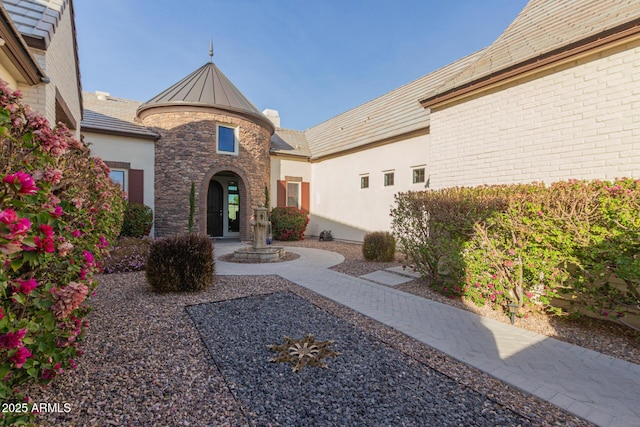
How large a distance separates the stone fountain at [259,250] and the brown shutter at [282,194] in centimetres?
550

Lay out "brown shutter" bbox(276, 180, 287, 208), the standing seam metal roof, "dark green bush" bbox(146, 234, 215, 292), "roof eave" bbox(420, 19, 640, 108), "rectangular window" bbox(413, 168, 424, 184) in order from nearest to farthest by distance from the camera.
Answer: "roof eave" bbox(420, 19, 640, 108), "dark green bush" bbox(146, 234, 215, 292), "rectangular window" bbox(413, 168, 424, 184), the standing seam metal roof, "brown shutter" bbox(276, 180, 287, 208)

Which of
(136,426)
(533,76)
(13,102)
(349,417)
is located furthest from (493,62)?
(136,426)

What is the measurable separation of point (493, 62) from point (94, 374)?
908 cm

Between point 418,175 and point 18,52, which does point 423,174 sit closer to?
point 418,175

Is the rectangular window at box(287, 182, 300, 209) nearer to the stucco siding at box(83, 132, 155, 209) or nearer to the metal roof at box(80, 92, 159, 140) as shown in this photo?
the stucco siding at box(83, 132, 155, 209)

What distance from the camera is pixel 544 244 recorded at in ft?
13.3

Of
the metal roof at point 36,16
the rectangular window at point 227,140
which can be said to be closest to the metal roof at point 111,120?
the rectangular window at point 227,140

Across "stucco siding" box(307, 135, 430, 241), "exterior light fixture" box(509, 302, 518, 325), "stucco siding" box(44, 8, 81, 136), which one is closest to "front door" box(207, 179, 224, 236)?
"stucco siding" box(307, 135, 430, 241)

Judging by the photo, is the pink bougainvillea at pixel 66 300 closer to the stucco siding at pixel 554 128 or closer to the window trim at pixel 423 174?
the stucco siding at pixel 554 128

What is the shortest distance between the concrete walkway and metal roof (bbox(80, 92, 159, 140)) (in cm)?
1032

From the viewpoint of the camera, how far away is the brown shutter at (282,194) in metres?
14.4

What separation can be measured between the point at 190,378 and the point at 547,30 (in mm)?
9282

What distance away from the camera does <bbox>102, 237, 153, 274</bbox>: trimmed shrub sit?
6676 millimetres

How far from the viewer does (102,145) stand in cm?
1068
